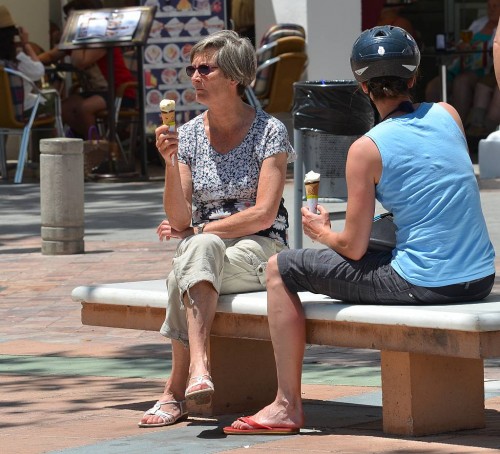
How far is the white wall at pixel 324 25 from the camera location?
17031 mm

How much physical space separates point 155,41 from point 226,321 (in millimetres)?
11199

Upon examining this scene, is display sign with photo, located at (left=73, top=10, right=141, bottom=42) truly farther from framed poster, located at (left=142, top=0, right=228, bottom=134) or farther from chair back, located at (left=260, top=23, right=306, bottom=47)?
chair back, located at (left=260, top=23, right=306, bottom=47)

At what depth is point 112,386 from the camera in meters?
6.57

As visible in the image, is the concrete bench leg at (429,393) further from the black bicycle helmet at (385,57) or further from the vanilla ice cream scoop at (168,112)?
the vanilla ice cream scoop at (168,112)

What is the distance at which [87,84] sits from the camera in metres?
17.0

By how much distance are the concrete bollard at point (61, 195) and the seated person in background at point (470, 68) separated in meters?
8.09

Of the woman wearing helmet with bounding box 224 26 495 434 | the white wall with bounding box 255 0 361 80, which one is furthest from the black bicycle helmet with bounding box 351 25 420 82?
the white wall with bounding box 255 0 361 80

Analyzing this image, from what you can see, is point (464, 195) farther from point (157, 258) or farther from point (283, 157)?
point (157, 258)

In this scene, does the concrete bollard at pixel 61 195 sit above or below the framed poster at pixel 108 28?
below

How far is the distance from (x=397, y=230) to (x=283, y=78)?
11232 millimetres

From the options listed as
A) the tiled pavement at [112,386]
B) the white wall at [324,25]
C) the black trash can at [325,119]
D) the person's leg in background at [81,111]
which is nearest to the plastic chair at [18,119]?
the person's leg in background at [81,111]

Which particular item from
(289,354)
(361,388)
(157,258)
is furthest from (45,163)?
(289,354)

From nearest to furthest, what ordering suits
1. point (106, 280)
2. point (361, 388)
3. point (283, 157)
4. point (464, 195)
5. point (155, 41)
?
point (464, 195) → point (283, 157) → point (361, 388) → point (106, 280) → point (155, 41)

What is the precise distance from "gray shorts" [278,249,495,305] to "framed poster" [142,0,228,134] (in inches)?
441
